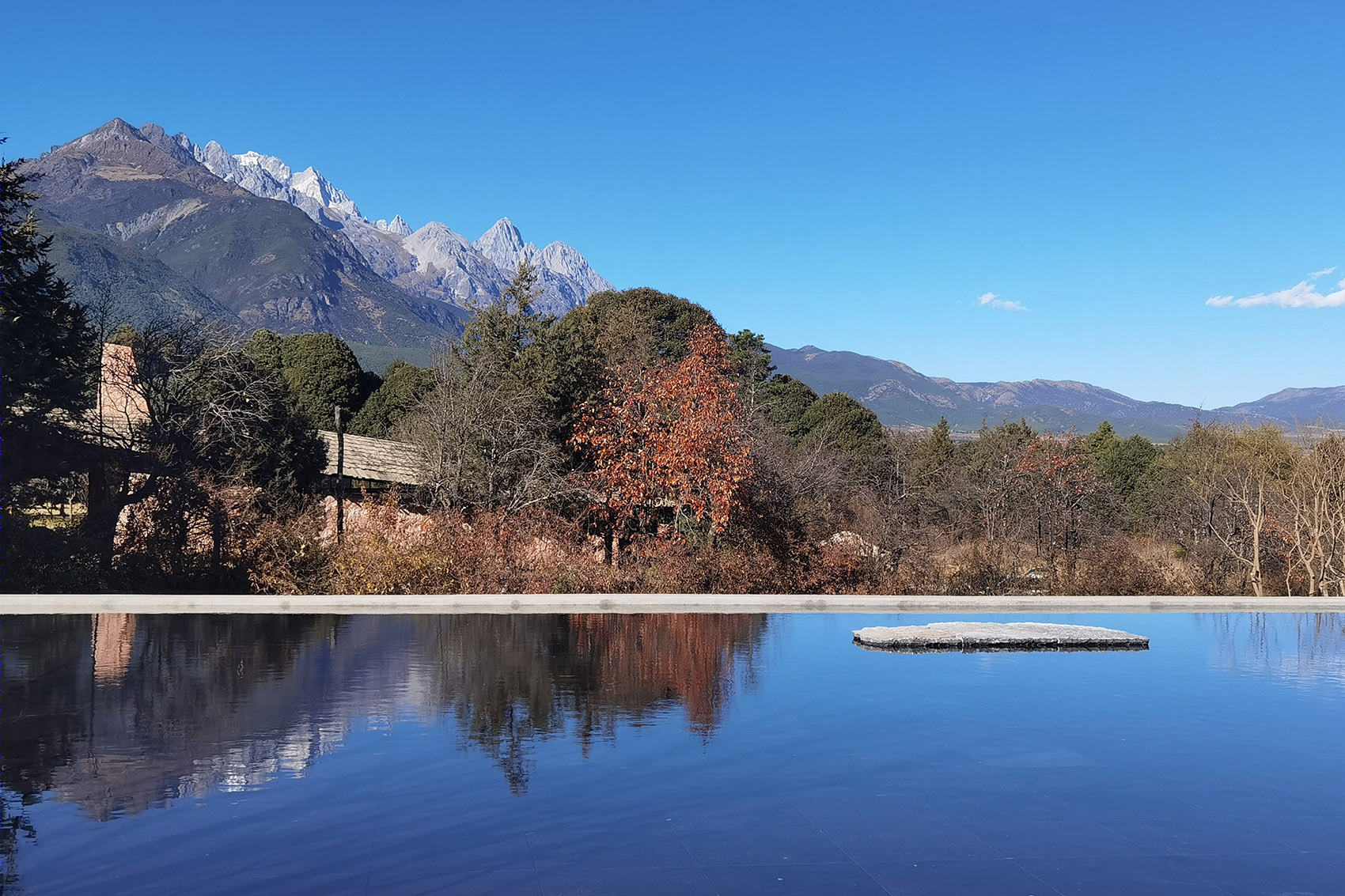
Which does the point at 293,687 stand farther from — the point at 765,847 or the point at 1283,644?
the point at 1283,644

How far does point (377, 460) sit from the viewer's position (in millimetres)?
28594

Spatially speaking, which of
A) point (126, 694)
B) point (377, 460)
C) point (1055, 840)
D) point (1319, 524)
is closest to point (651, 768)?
point (1055, 840)

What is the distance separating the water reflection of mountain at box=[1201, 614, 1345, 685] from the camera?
1083cm

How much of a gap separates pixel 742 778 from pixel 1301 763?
12.7 feet

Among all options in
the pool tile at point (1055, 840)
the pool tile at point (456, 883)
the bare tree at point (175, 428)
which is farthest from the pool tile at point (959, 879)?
the bare tree at point (175, 428)

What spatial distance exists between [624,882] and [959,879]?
60.7 inches

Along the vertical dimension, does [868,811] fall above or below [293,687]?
below

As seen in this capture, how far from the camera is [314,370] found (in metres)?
49.9

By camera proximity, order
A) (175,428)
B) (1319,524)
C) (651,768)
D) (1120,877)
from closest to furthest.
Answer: (1120,877), (651,768), (175,428), (1319,524)

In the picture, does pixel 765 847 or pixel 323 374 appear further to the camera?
pixel 323 374

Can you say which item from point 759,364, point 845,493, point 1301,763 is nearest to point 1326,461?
point 845,493

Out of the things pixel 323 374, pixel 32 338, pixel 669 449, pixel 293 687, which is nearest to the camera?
pixel 293 687

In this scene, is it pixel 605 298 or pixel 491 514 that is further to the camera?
pixel 605 298

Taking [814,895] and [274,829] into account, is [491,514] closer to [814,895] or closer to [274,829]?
[274,829]
